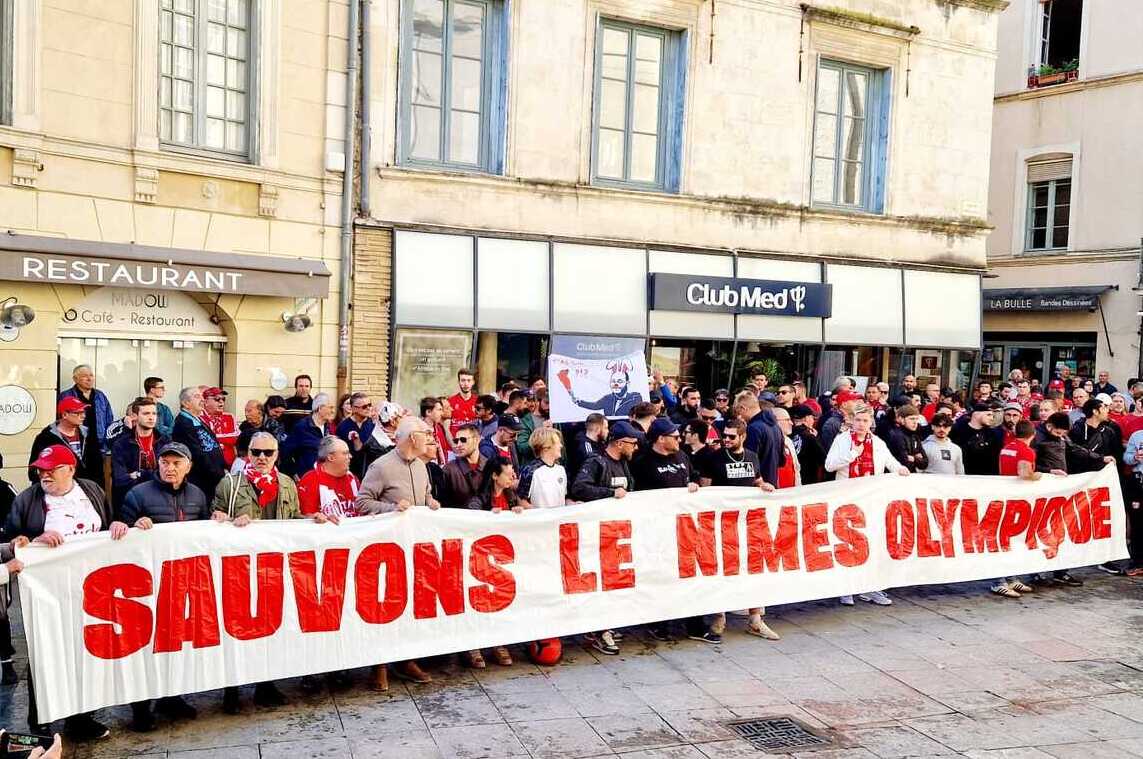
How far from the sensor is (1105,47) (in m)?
24.4

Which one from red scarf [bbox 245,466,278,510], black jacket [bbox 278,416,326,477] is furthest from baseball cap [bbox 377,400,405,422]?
red scarf [bbox 245,466,278,510]

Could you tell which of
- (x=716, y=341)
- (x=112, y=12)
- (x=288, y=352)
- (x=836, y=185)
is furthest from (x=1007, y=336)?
(x=112, y=12)

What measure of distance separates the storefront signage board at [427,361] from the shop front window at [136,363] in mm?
2405

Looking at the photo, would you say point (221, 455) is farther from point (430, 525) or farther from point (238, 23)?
point (238, 23)

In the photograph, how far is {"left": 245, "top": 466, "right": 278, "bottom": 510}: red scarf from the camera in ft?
23.5

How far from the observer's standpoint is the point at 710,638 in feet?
28.4

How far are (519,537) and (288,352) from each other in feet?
23.0

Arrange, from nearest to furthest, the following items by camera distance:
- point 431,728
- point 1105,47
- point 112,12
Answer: point 431,728 < point 112,12 < point 1105,47

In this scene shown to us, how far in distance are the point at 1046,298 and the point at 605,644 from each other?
2011cm

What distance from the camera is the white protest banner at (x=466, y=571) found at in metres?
6.24

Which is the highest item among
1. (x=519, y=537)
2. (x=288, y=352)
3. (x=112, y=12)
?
(x=112, y=12)

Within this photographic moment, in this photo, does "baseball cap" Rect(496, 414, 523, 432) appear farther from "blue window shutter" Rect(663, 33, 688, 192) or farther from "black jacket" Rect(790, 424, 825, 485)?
"blue window shutter" Rect(663, 33, 688, 192)

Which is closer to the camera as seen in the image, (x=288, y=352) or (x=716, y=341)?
(x=288, y=352)

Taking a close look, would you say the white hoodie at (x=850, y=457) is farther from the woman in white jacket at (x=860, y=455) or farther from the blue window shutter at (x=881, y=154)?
the blue window shutter at (x=881, y=154)
